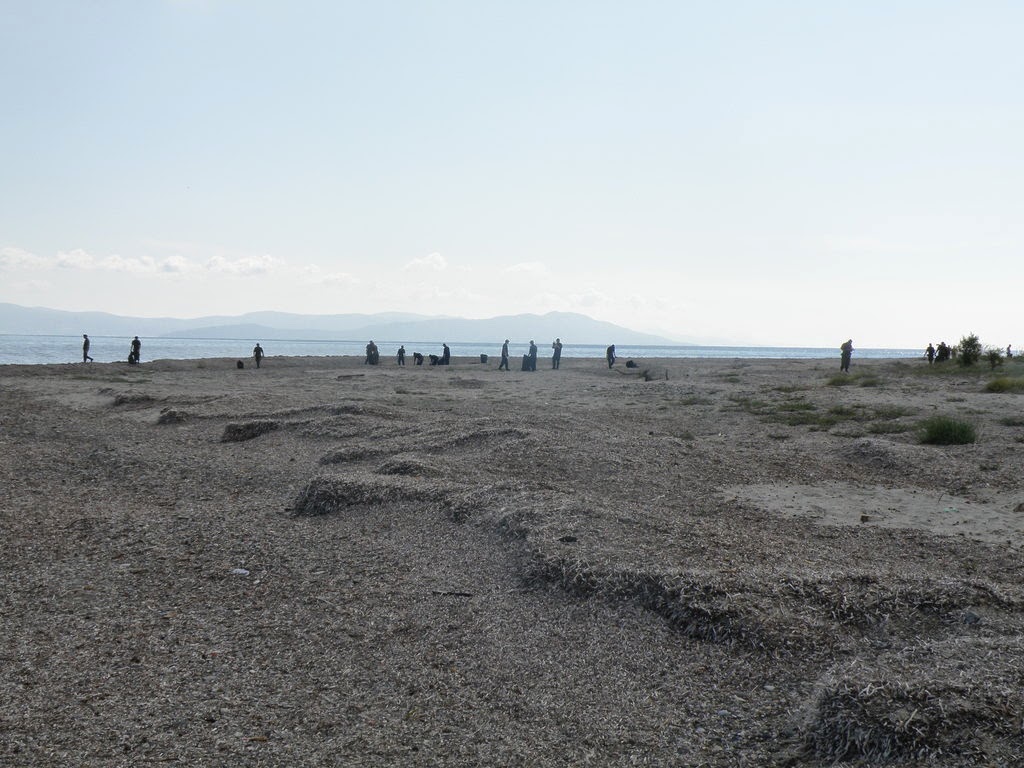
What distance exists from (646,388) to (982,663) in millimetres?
21616

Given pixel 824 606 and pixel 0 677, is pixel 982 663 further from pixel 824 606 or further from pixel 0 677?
pixel 0 677

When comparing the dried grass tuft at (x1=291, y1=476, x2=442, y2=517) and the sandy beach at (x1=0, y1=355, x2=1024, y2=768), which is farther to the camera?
the dried grass tuft at (x1=291, y1=476, x2=442, y2=517)

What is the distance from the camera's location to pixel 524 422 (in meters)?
14.2

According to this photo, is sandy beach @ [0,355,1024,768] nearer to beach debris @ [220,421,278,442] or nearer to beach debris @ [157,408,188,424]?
beach debris @ [220,421,278,442]

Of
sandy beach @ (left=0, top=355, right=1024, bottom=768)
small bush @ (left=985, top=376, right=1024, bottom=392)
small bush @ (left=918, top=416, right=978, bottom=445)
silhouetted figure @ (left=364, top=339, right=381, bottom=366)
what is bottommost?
sandy beach @ (left=0, top=355, right=1024, bottom=768)

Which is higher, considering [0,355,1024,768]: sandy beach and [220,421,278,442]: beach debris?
[220,421,278,442]: beach debris

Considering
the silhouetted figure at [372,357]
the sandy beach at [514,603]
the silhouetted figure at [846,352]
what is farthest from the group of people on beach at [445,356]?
the sandy beach at [514,603]

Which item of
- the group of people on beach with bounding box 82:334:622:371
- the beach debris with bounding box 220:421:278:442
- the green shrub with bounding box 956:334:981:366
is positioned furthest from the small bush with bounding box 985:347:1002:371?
the beach debris with bounding box 220:421:278:442

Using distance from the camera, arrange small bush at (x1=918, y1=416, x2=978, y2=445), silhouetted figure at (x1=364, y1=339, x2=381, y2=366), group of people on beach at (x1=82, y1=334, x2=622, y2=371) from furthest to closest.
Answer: silhouetted figure at (x1=364, y1=339, x2=381, y2=366)
group of people on beach at (x1=82, y1=334, x2=622, y2=371)
small bush at (x1=918, y1=416, x2=978, y2=445)

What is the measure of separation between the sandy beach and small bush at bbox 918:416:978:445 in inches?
16.8

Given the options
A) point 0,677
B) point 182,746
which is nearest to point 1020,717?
point 182,746

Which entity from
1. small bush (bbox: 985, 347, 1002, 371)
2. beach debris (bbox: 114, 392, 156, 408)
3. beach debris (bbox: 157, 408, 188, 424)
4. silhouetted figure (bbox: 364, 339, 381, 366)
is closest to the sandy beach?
beach debris (bbox: 157, 408, 188, 424)

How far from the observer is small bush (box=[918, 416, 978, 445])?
12.7 metres

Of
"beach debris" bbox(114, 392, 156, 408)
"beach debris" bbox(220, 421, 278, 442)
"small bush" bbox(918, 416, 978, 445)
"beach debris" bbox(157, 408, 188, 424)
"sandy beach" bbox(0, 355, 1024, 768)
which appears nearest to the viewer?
"sandy beach" bbox(0, 355, 1024, 768)
